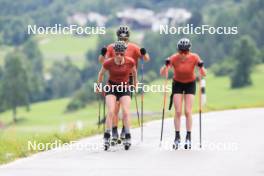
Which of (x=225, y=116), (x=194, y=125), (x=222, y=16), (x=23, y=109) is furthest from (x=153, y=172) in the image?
(x=222, y=16)

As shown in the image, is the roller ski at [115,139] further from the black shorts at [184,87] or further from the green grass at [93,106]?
the green grass at [93,106]

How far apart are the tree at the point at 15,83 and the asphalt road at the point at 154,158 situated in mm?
128744

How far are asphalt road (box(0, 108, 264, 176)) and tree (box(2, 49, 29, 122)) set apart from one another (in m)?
129

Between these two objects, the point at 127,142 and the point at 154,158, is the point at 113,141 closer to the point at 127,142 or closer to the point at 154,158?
the point at 127,142

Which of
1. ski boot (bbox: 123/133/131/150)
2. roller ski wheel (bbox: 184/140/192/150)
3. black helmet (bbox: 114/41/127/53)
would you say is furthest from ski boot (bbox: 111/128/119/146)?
black helmet (bbox: 114/41/127/53)

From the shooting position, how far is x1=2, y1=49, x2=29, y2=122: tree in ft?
474

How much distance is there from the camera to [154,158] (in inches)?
484

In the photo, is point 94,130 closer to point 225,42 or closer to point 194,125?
point 194,125

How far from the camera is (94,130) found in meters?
17.5

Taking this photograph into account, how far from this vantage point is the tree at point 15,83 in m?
145

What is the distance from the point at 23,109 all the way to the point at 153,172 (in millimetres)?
135064

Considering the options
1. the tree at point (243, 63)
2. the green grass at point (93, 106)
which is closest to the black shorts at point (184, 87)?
the green grass at point (93, 106)

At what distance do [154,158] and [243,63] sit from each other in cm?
11496

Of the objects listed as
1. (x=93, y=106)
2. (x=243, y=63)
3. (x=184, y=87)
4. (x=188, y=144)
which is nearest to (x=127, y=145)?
(x=188, y=144)
